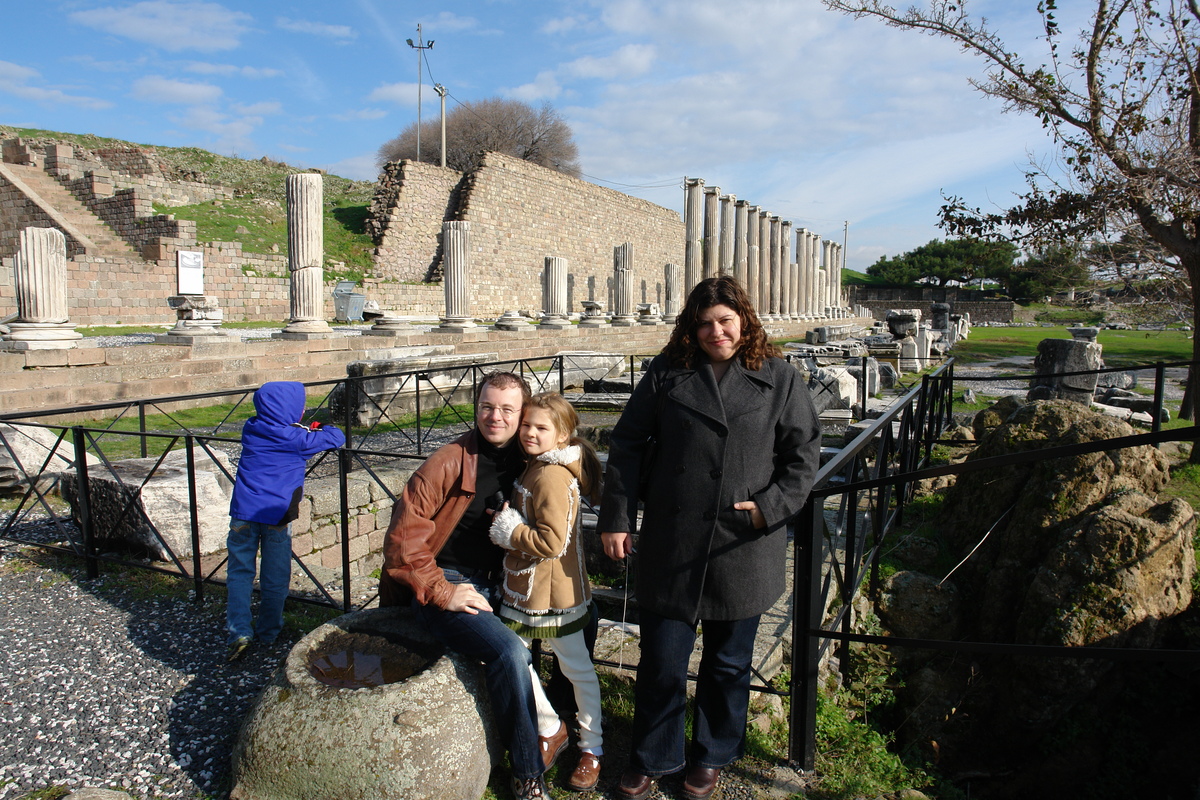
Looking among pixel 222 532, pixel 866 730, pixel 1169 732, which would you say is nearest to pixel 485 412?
pixel 866 730

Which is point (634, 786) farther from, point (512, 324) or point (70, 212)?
point (70, 212)

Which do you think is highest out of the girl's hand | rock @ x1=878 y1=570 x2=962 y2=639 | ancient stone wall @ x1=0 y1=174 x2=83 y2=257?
ancient stone wall @ x1=0 y1=174 x2=83 y2=257

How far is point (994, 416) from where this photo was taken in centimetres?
725

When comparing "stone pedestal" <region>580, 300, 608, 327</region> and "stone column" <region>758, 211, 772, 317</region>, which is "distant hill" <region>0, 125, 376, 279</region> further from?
"stone column" <region>758, 211, 772, 317</region>

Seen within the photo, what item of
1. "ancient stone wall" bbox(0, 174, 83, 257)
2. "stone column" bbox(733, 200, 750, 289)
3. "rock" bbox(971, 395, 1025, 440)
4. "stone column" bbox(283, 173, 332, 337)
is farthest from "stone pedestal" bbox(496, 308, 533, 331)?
"stone column" bbox(733, 200, 750, 289)

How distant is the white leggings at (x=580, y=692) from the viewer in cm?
240

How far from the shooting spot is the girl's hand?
2.18 meters

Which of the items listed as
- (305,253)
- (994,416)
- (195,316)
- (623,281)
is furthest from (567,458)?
(623,281)

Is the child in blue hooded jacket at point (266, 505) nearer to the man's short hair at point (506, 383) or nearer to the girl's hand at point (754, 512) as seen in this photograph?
the man's short hair at point (506, 383)

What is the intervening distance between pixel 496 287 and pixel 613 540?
28057 millimetres

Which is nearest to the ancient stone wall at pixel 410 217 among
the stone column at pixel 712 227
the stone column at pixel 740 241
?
the stone column at pixel 712 227

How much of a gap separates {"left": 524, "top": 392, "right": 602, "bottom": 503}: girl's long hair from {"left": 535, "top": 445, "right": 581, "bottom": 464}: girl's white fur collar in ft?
0.18

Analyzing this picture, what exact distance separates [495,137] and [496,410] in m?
44.5

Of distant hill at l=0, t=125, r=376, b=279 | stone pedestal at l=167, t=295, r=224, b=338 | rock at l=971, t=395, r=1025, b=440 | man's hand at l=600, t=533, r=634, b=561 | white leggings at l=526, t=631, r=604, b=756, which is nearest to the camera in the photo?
man's hand at l=600, t=533, r=634, b=561
